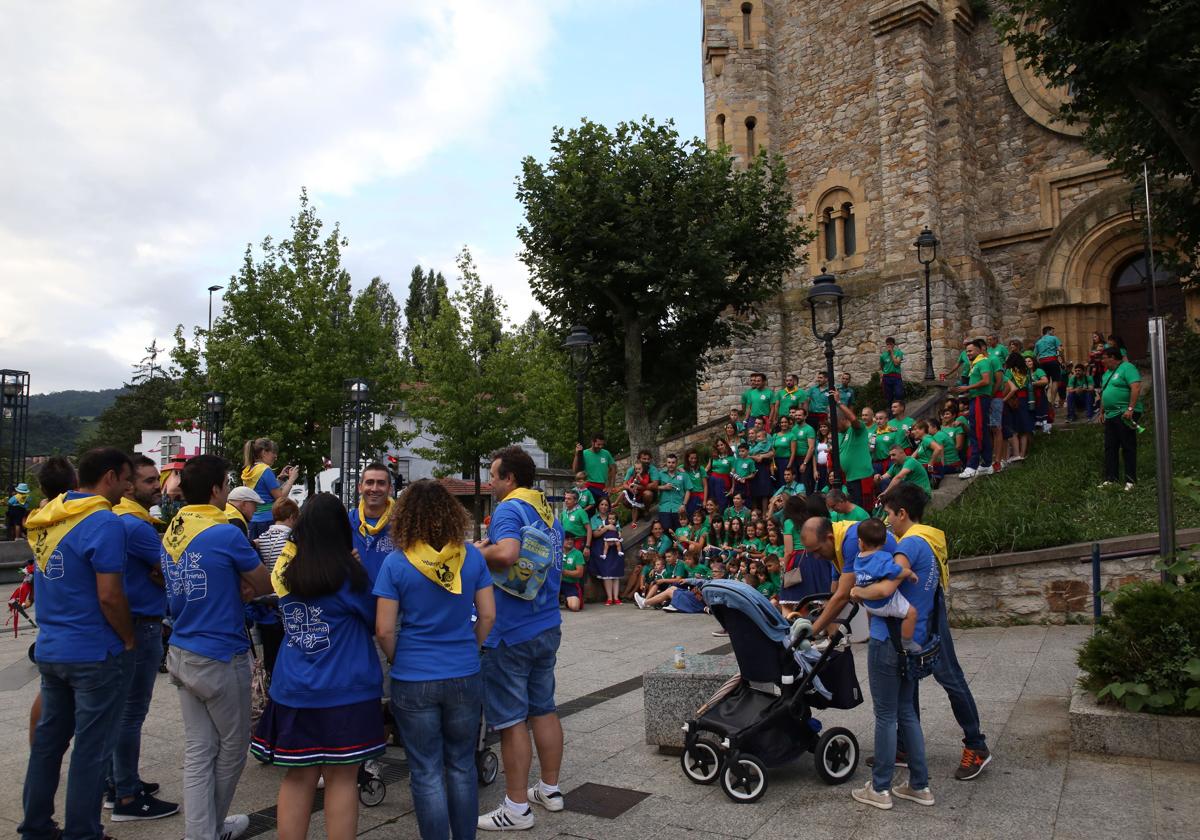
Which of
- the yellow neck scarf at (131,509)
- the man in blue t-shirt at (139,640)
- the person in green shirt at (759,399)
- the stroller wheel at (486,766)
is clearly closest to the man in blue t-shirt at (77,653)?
the man in blue t-shirt at (139,640)

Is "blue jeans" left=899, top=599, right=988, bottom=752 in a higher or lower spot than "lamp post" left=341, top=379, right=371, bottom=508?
lower

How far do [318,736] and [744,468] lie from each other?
11.3 m

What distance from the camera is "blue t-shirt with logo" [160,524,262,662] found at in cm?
401

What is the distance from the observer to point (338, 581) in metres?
3.56

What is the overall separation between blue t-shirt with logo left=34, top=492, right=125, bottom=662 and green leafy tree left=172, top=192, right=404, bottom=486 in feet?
71.7

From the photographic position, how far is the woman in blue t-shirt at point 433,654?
144 inches

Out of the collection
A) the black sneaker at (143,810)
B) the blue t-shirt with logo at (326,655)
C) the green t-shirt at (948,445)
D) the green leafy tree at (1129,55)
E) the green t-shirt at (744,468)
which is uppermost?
the green leafy tree at (1129,55)

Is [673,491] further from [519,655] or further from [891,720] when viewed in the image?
[519,655]

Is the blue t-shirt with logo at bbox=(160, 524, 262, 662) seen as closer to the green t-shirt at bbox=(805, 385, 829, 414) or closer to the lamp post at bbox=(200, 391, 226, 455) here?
the green t-shirt at bbox=(805, 385, 829, 414)

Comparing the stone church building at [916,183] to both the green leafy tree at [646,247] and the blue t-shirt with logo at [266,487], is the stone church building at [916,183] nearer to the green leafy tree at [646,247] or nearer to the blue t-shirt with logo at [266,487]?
the green leafy tree at [646,247]

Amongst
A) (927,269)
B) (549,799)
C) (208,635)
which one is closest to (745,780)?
(549,799)

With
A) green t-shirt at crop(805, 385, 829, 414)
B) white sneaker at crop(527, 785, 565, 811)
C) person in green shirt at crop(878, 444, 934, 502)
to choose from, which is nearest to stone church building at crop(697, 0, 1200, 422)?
green t-shirt at crop(805, 385, 829, 414)

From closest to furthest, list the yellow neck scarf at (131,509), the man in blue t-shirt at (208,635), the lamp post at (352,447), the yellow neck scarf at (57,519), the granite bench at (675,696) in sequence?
1. the man in blue t-shirt at (208,635)
2. the yellow neck scarf at (57,519)
3. the yellow neck scarf at (131,509)
4. the granite bench at (675,696)
5. the lamp post at (352,447)

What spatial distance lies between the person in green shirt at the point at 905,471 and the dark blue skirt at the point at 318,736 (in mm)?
8652
